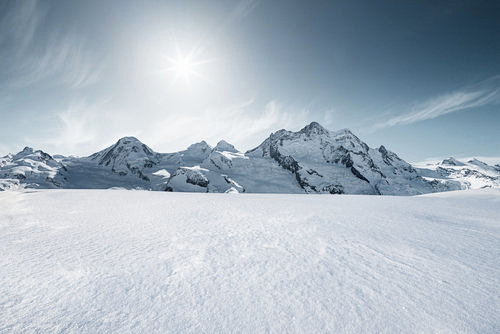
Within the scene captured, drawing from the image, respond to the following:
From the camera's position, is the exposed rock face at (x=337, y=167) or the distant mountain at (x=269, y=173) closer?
the distant mountain at (x=269, y=173)

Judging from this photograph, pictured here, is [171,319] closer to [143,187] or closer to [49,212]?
[49,212]

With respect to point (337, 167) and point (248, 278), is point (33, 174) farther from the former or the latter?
point (337, 167)

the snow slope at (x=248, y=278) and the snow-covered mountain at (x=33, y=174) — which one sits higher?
the snow-covered mountain at (x=33, y=174)

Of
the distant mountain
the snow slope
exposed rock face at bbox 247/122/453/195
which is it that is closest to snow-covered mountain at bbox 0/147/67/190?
the distant mountain

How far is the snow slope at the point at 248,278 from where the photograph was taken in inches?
92.0

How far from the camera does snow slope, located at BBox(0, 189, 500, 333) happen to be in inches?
92.0

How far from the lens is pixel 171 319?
2344 mm

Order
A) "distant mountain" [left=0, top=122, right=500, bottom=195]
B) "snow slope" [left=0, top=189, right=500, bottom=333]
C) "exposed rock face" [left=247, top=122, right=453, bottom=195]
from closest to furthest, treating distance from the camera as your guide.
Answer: "snow slope" [left=0, top=189, right=500, bottom=333] → "distant mountain" [left=0, top=122, right=500, bottom=195] → "exposed rock face" [left=247, top=122, right=453, bottom=195]

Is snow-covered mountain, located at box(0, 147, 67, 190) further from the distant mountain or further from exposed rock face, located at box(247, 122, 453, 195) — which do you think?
exposed rock face, located at box(247, 122, 453, 195)

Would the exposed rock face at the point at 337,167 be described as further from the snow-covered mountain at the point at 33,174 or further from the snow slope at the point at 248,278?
the snow-covered mountain at the point at 33,174

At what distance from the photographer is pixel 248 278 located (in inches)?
126

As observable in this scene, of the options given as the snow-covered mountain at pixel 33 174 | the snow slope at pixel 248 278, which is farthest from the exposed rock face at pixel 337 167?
the snow-covered mountain at pixel 33 174

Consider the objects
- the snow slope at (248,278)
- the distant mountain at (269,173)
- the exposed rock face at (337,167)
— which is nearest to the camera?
the snow slope at (248,278)

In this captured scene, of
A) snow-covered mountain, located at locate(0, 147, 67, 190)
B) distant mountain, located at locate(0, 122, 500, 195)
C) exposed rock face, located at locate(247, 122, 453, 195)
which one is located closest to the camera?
distant mountain, located at locate(0, 122, 500, 195)
